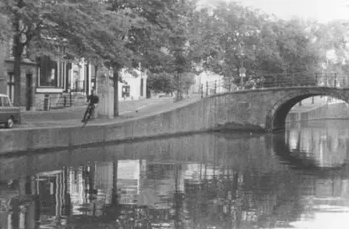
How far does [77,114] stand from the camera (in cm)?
4094

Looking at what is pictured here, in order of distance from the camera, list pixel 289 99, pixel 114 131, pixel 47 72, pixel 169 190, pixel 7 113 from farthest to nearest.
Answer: pixel 289 99 < pixel 47 72 < pixel 114 131 < pixel 7 113 < pixel 169 190

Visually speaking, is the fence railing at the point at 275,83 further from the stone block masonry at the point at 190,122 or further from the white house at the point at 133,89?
the white house at the point at 133,89

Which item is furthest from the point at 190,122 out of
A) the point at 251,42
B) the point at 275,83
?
the point at 251,42

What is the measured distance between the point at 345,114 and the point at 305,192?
80229 mm

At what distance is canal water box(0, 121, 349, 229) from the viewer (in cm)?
1231

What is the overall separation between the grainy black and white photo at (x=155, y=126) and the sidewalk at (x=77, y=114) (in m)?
0.16

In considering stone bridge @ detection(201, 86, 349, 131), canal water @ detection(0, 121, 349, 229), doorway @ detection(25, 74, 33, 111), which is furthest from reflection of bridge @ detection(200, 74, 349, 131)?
canal water @ detection(0, 121, 349, 229)

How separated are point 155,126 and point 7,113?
10.3 metres

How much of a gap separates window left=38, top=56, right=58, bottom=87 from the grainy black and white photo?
0.44 ft

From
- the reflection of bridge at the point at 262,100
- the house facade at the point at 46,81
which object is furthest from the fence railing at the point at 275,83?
the house facade at the point at 46,81

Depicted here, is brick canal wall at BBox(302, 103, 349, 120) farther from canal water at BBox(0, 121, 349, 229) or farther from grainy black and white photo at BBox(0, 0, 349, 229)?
canal water at BBox(0, 121, 349, 229)

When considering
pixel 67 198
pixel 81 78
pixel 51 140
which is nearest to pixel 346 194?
pixel 67 198

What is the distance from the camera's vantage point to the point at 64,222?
11.7 m

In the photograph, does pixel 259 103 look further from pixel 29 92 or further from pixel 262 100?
pixel 29 92
